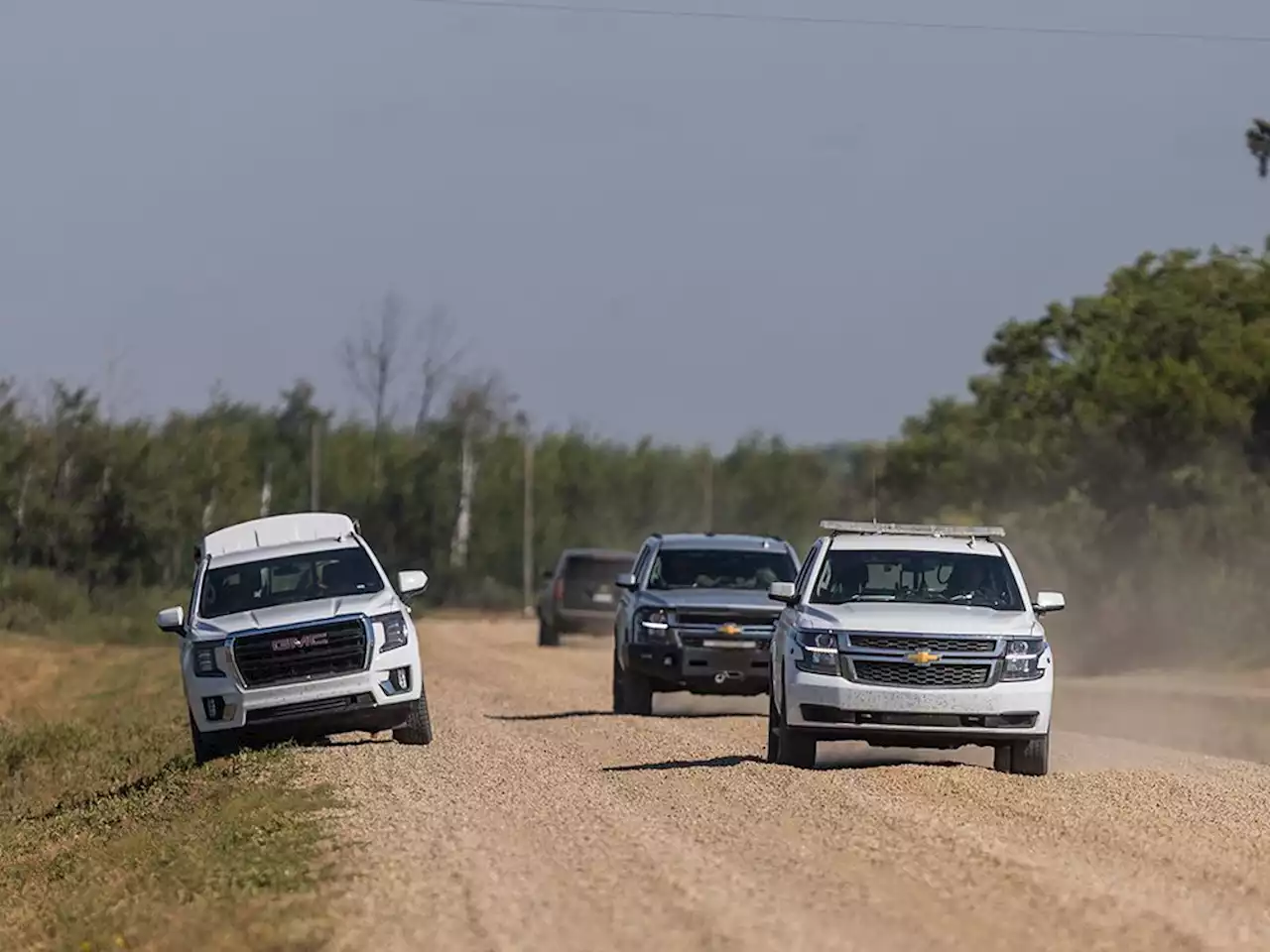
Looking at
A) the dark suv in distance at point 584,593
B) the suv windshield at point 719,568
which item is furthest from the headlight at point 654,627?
the dark suv in distance at point 584,593

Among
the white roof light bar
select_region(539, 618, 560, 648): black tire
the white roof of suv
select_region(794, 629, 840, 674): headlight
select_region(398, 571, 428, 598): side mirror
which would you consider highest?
the white roof light bar

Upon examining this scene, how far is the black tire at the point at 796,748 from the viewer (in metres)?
17.7

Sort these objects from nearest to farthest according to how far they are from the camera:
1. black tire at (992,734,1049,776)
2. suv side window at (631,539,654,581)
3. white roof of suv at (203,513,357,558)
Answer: black tire at (992,734,1049,776), white roof of suv at (203,513,357,558), suv side window at (631,539,654,581)

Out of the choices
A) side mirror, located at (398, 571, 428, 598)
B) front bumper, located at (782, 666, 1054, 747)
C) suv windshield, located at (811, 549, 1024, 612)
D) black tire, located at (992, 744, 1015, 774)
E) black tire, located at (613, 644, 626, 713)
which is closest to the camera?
front bumper, located at (782, 666, 1054, 747)

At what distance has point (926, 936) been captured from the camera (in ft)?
32.7

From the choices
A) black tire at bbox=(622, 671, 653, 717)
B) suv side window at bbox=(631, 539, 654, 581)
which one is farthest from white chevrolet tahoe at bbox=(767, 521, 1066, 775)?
suv side window at bbox=(631, 539, 654, 581)

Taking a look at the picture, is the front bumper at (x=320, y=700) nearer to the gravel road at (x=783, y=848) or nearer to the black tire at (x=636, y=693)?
the gravel road at (x=783, y=848)

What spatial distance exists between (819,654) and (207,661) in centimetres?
534

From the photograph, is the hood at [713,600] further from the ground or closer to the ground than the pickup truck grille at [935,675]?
further from the ground

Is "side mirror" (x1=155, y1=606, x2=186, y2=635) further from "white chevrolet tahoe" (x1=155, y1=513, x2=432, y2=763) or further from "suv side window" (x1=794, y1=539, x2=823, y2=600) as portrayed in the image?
"suv side window" (x1=794, y1=539, x2=823, y2=600)

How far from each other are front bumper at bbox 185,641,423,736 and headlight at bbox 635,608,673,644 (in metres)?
4.90

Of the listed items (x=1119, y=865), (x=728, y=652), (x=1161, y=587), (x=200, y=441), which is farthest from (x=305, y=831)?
(x=200, y=441)

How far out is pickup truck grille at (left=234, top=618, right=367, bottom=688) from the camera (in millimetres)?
19594

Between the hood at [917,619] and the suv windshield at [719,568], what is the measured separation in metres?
7.40
